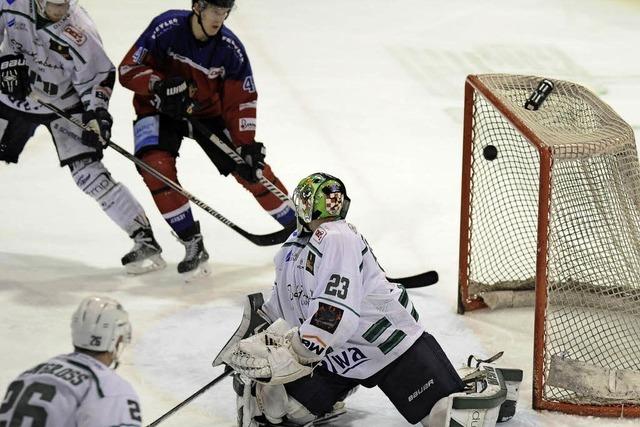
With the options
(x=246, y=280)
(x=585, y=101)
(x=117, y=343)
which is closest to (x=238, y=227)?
(x=246, y=280)

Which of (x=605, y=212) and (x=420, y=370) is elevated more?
(x=605, y=212)

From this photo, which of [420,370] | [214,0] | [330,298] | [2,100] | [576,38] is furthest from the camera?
[576,38]

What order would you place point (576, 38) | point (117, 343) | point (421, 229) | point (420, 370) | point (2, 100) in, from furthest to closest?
point (576, 38), point (421, 229), point (2, 100), point (420, 370), point (117, 343)

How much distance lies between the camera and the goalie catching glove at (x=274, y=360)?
3328 mm

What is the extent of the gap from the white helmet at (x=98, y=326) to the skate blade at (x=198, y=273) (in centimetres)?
220

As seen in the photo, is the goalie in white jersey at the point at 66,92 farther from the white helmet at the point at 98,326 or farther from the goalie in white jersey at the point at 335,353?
the white helmet at the point at 98,326

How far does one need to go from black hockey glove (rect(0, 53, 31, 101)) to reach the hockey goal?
4.81ft

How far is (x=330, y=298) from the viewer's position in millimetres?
3254

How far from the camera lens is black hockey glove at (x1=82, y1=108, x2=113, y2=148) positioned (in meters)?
4.62

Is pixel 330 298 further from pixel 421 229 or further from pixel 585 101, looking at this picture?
pixel 421 229

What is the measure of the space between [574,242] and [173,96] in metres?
1.37

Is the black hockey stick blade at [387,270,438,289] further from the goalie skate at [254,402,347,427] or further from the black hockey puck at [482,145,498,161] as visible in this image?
the goalie skate at [254,402,347,427]

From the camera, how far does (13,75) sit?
459 centimetres

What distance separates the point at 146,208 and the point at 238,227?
0.67 meters
